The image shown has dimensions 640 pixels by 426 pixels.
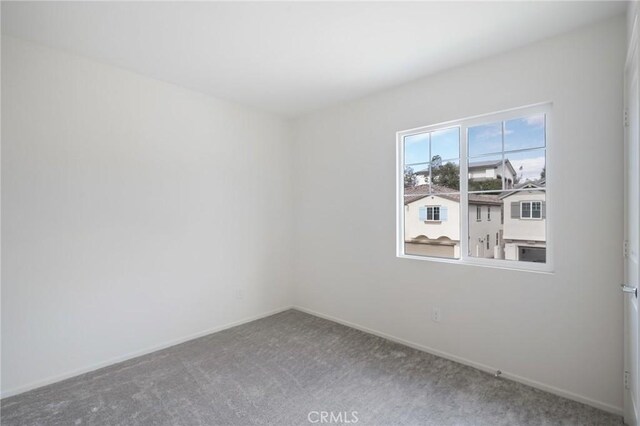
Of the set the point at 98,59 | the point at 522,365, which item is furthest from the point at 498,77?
the point at 98,59

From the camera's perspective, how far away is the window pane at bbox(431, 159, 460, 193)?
281 cm

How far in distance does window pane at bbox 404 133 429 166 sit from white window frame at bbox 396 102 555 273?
0.04m

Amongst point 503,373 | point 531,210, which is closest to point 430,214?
point 531,210

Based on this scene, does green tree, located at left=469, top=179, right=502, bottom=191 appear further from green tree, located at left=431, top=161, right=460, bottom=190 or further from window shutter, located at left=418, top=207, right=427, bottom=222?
window shutter, located at left=418, top=207, right=427, bottom=222

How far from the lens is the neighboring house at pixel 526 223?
2350mm

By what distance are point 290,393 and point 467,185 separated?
2.22 metres

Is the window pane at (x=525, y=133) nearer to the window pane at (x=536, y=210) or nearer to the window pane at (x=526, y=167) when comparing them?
the window pane at (x=526, y=167)

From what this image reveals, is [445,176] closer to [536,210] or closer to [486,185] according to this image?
[486,185]

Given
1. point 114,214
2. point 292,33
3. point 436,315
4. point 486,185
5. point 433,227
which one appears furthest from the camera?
point 433,227

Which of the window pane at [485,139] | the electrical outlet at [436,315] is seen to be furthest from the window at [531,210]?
the electrical outlet at [436,315]

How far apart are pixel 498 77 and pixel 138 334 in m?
3.82

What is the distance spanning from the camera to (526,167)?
240 cm

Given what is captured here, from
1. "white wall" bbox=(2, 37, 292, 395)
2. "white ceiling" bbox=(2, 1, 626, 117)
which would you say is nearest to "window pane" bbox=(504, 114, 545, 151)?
"white ceiling" bbox=(2, 1, 626, 117)

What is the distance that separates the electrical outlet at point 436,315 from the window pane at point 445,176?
1.10 metres
